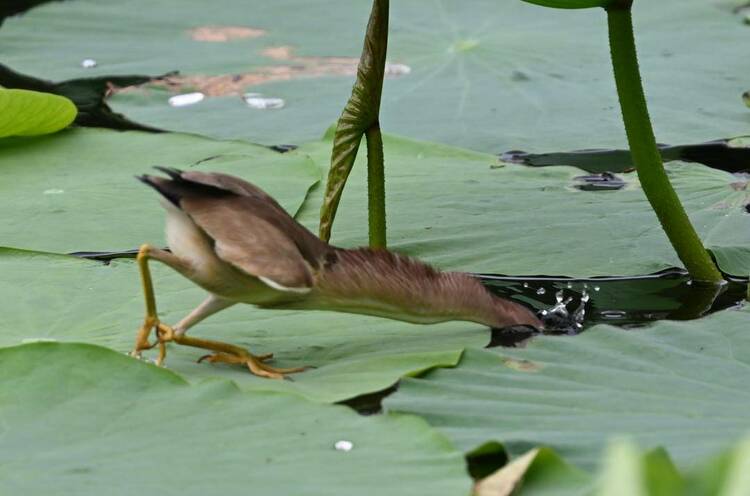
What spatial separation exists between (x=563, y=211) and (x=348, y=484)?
1.29 metres

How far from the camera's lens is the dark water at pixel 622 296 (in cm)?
225

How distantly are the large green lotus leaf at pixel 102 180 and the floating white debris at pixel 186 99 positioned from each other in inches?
12.3

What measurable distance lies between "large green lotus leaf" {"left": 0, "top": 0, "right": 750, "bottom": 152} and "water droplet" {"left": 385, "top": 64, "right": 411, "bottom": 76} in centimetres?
2

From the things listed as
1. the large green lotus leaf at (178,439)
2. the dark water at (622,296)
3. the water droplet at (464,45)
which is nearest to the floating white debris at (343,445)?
the large green lotus leaf at (178,439)

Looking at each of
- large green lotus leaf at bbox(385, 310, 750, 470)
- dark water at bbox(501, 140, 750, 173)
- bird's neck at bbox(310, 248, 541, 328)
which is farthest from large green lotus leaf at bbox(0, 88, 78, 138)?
large green lotus leaf at bbox(385, 310, 750, 470)

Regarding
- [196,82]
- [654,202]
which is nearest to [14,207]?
[196,82]

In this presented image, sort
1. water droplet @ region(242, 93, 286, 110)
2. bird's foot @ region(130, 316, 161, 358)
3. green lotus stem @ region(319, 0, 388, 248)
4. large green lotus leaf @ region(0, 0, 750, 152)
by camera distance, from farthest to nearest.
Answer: water droplet @ region(242, 93, 286, 110), large green lotus leaf @ region(0, 0, 750, 152), green lotus stem @ region(319, 0, 388, 248), bird's foot @ region(130, 316, 161, 358)

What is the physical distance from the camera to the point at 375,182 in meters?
2.31

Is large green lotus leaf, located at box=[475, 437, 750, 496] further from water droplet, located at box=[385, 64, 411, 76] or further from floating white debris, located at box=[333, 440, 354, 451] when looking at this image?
water droplet, located at box=[385, 64, 411, 76]

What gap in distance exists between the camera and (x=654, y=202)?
225cm

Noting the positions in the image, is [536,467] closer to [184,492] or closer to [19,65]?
[184,492]

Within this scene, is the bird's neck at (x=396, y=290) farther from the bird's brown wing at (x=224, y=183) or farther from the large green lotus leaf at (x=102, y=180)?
the large green lotus leaf at (x=102, y=180)

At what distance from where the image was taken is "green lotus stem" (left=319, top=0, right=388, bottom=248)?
7.49ft

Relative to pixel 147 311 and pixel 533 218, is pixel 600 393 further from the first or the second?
pixel 533 218
